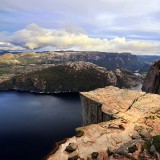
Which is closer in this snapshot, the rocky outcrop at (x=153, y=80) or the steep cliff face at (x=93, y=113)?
the steep cliff face at (x=93, y=113)

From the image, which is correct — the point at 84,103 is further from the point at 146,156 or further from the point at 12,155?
the point at 12,155

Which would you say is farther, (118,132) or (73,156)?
(118,132)

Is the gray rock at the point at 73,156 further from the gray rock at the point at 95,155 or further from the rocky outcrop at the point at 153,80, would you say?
the rocky outcrop at the point at 153,80

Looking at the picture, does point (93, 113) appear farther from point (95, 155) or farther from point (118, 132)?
point (95, 155)

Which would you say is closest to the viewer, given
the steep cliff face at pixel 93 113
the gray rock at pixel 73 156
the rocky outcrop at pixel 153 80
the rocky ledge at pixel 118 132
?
the gray rock at pixel 73 156

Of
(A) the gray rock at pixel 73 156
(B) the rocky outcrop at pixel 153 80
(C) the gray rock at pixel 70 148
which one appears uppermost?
(C) the gray rock at pixel 70 148

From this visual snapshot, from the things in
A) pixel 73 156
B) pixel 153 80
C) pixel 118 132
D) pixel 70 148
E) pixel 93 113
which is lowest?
pixel 153 80

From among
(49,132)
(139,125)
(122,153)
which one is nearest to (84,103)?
(139,125)

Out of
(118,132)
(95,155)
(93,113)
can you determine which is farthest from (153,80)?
(95,155)

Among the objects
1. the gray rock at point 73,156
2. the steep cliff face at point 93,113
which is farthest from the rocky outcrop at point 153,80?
the gray rock at point 73,156
